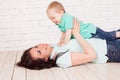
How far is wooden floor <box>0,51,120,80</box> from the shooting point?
A: 218 centimetres

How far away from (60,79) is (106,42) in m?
0.72

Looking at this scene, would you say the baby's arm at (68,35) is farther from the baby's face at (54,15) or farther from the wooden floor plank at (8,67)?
the wooden floor plank at (8,67)

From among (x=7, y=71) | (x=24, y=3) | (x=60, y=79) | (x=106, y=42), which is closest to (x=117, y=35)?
(x=106, y=42)

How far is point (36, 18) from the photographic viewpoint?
12.3 ft

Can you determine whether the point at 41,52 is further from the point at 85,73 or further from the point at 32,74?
the point at 85,73

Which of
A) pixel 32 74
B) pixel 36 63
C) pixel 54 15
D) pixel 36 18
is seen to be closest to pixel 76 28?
pixel 54 15

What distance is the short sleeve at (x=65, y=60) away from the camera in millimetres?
2418

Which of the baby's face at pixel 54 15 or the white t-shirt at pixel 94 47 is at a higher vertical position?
the baby's face at pixel 54 15

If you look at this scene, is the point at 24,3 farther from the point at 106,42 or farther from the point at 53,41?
the point at 106,42

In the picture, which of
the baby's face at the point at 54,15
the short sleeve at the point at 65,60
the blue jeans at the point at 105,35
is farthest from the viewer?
the blue jeans at the point at 105,35

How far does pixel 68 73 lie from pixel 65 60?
0.17 m

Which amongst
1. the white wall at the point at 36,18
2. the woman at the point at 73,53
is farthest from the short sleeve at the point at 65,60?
the white wall at the point at 36,18

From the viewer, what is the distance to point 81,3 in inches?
150

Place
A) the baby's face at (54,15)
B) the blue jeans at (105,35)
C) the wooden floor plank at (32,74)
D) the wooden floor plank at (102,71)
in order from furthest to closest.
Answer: the blue jeans at (105,35) < the baby's face at (54,15) < the wooden floor plank at (32,74) < the wooden floor plank at (102,71)
